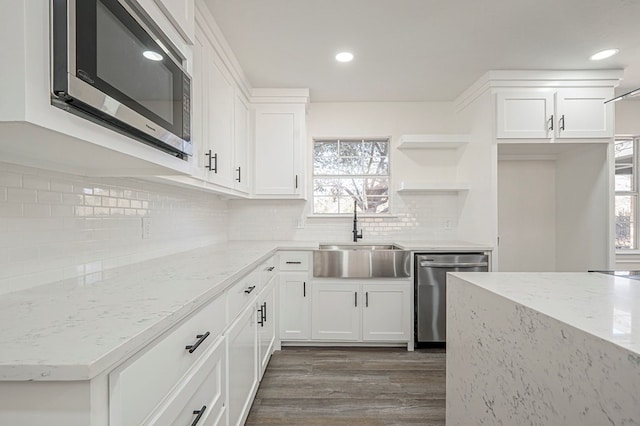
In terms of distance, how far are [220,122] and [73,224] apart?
4.16 feet

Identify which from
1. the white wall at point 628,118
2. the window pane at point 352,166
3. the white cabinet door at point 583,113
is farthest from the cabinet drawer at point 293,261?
the white wall at point 628,118

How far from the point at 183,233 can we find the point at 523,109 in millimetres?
3129

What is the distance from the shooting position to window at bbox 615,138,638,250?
3.56 meters

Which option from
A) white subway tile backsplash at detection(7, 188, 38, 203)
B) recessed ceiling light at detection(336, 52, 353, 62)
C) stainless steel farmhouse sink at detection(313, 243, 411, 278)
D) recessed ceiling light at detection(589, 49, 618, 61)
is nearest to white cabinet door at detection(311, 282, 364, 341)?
stainless steel farmhouse sink at detection(313, 243, 411, 278)

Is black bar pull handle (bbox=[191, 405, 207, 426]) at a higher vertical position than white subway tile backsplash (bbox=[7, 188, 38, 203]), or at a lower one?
lower

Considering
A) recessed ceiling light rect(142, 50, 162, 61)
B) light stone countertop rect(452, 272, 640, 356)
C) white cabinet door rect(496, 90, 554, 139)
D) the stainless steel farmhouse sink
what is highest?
white cabinet door rect(496, 90, 554, 139)

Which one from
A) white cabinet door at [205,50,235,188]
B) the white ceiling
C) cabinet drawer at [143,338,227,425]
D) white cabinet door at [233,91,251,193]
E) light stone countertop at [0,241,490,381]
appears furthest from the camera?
white cabinet door at [233,91,251,193]

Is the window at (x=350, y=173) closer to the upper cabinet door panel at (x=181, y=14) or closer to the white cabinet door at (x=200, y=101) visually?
the white cabinet door at (x=200, y=101)

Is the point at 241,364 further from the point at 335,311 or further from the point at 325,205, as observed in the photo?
the point at 325,205

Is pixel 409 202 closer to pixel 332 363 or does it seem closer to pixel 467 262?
pixel 467 262

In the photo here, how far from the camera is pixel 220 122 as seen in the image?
2.29m

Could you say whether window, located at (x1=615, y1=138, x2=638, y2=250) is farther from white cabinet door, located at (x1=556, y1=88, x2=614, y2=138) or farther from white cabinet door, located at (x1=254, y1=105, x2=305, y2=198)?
white cabinet door, located at (x1=254, y1=105, x2=305, y2=198)

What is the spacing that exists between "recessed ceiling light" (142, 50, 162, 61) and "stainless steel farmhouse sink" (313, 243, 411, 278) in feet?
6.77

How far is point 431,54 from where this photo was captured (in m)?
2.54
